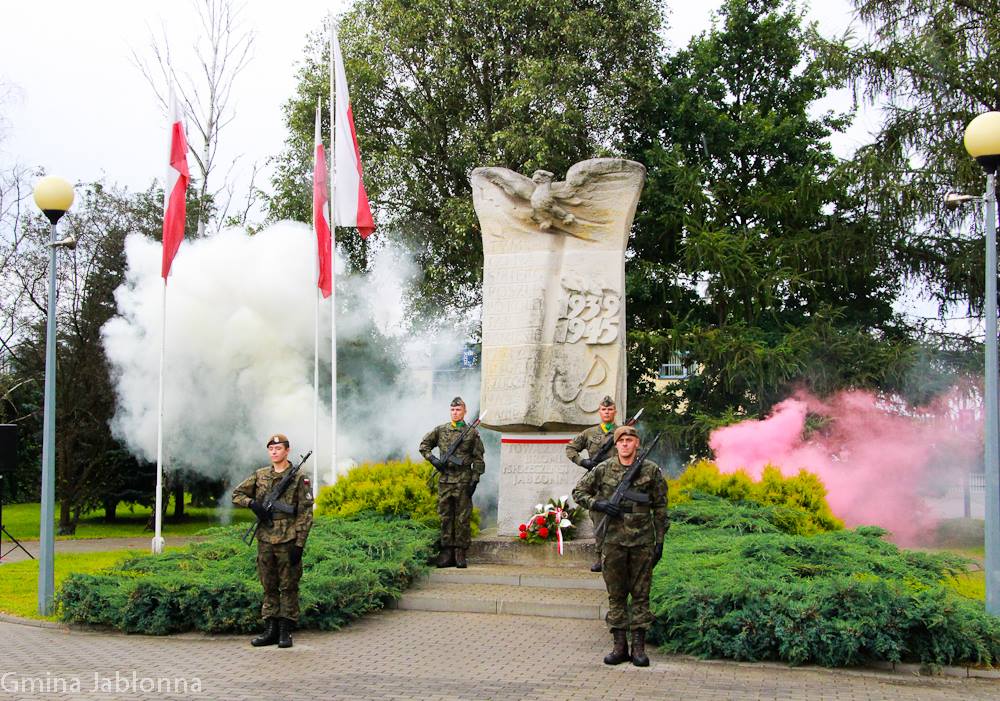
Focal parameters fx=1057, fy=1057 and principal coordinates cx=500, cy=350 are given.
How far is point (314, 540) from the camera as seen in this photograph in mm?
11625

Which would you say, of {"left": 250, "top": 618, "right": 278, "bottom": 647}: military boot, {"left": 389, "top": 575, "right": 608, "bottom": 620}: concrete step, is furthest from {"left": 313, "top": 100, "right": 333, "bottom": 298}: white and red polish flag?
{"left": 250, "top": 618, "right": 278, "bottom": 647}: military boot

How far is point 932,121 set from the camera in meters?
19.5

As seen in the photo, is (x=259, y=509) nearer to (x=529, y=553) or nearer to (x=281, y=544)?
(x=281, y=544)

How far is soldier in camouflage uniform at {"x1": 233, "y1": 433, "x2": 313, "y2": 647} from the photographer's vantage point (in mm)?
9055

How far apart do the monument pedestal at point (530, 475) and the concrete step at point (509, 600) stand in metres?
1.76

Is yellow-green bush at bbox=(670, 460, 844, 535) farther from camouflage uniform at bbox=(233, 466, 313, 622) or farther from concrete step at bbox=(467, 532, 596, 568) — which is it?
camouflage uniform at bbox=(233, 466, 313, 622)

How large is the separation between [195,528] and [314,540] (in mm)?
15279

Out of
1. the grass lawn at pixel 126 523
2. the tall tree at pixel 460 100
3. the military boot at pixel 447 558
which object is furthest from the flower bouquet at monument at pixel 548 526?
the grass lawn at pixel 126 523

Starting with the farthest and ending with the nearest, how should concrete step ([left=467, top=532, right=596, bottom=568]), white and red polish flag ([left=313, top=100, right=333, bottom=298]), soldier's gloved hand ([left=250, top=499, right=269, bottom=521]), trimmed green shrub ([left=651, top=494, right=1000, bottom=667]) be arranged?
white and red polish flag ([left=313, top=100, right=333, bottom=298]) < concrete step ([left=467, top=532, right=596, bottom=568]) < soldier's gloved hand ([left=250, top=499, right=269, bottom=521]) < trimmed green shrub ([left=651, top=494, right=1000, bottom=667])

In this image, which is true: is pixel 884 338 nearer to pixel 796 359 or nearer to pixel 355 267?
pixel 796 359

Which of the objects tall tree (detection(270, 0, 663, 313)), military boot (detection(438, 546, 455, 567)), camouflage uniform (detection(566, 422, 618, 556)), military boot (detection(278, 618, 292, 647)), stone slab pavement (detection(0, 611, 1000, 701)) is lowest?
stone slab pavement (detection(0, 611, 1000, 701))

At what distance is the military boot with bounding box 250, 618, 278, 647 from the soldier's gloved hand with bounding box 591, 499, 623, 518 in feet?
10.1

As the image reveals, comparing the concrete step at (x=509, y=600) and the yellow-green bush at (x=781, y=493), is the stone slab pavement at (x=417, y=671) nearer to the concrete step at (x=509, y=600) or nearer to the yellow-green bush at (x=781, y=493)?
the concrete step at (x=509, y=600)

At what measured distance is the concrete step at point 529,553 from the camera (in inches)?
484
